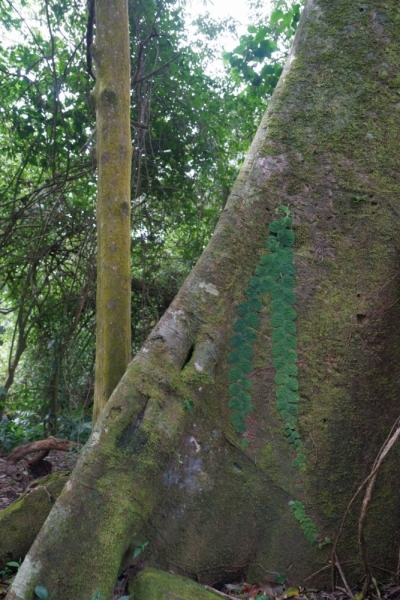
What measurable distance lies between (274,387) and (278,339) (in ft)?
0.78

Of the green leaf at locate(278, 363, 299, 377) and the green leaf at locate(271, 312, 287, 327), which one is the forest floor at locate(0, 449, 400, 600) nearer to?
the green leaf at locate(278, 363, 299, 377)

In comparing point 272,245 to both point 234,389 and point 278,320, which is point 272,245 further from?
point 234,389

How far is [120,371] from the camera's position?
3.33 metres

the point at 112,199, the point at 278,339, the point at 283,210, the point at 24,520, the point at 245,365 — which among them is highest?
the point at 112,199

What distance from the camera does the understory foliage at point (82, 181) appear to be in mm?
5992

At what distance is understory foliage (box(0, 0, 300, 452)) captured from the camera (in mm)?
5992

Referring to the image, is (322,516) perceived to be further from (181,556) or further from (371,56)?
(371,56)

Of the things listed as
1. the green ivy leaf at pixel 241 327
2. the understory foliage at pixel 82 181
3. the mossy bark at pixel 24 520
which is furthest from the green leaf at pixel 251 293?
the understory foliage at pixel 82 181

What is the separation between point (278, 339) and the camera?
2.69 meters

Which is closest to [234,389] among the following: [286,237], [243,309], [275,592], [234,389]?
[234,389]

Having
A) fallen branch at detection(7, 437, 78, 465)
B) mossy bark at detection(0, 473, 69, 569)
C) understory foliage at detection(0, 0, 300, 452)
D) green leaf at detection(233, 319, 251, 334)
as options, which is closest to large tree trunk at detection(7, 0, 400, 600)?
green leaf at detection(233, 319, 251, 334)

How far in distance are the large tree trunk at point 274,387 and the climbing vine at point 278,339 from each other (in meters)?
0.04

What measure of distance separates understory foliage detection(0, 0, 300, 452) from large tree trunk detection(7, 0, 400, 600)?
293 centimetres

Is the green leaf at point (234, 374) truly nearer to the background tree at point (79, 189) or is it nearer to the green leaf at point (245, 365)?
the green leaf at point (245, 365)
